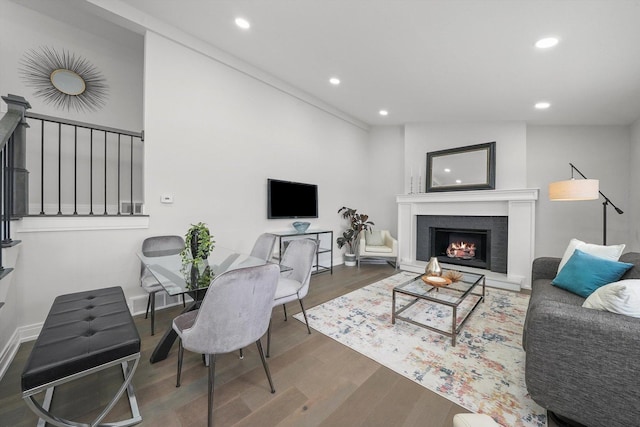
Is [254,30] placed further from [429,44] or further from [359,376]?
[359,376]

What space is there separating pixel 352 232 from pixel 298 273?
279cm

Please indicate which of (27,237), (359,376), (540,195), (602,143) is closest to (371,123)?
(540,195)

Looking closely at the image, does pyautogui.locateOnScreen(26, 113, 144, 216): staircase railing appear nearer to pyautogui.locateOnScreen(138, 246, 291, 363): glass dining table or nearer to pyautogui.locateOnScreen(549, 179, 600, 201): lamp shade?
pyautogui.locateOnScreen(138, 246, 291, 363): glass dining table

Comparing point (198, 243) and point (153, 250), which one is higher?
point (198, 243)

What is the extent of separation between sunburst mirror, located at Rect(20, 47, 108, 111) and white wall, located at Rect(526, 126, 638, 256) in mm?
6423

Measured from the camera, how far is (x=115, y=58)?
131 inches

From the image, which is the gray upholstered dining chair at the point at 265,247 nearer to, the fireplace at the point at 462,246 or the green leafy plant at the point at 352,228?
the green leafy plant at the point at 352,228

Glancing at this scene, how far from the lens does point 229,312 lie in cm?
130

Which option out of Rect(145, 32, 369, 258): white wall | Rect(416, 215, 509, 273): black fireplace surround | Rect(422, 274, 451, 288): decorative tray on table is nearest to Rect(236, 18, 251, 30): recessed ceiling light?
Rect(145, 32, 369, 258): white wall

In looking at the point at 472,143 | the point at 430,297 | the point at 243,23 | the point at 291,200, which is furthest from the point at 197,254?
the point at 472,143

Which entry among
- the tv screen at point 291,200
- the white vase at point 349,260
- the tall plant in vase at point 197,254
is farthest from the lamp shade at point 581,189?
the tall plant in vase at point 197,254

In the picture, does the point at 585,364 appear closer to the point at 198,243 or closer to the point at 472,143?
the point at 198,243

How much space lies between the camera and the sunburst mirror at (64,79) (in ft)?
9.07

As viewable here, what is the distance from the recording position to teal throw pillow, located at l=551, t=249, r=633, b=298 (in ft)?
6.14
